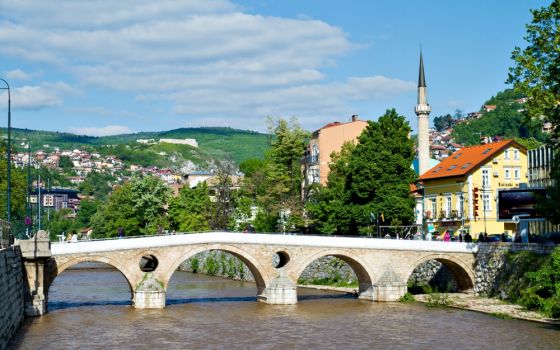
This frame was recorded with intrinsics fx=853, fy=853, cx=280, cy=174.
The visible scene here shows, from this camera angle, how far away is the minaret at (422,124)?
230 ft

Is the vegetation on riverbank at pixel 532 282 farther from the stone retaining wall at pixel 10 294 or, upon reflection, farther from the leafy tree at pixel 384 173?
the stone retaining wall at pixel 10 294

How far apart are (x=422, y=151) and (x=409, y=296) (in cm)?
2524

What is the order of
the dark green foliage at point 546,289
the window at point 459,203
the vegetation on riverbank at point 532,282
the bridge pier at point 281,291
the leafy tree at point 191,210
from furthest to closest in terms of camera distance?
the leafy tree at point 191,210 → the window at point 459,203 → the bridge pier at point 281,291 → the vegetation on riverbank at point 532,282 → the dark green foliage at point 546,289

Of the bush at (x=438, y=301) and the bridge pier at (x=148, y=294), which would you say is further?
the bush at (x=438, y=301)

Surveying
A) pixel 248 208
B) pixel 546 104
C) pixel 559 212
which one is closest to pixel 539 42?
pixel 546 104

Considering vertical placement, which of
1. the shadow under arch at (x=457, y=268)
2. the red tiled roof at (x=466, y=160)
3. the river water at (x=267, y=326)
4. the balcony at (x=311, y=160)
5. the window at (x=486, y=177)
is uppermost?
the balcony at (x=311, y=160)

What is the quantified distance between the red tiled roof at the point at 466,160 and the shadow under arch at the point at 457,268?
39.3 ft

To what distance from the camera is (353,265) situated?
48.1 m

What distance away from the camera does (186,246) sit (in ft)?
146

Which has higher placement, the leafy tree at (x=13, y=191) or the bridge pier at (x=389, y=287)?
the leafy tree at (x=13, y=191)

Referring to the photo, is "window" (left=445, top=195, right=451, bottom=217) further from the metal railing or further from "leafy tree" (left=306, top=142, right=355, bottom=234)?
the metal railing

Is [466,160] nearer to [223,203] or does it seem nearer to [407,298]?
[407,298]

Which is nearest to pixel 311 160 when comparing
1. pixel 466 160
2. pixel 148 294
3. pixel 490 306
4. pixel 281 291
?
pixel 466 160

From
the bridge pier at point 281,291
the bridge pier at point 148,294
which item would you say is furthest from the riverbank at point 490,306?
the bridge pier at point 148,294
